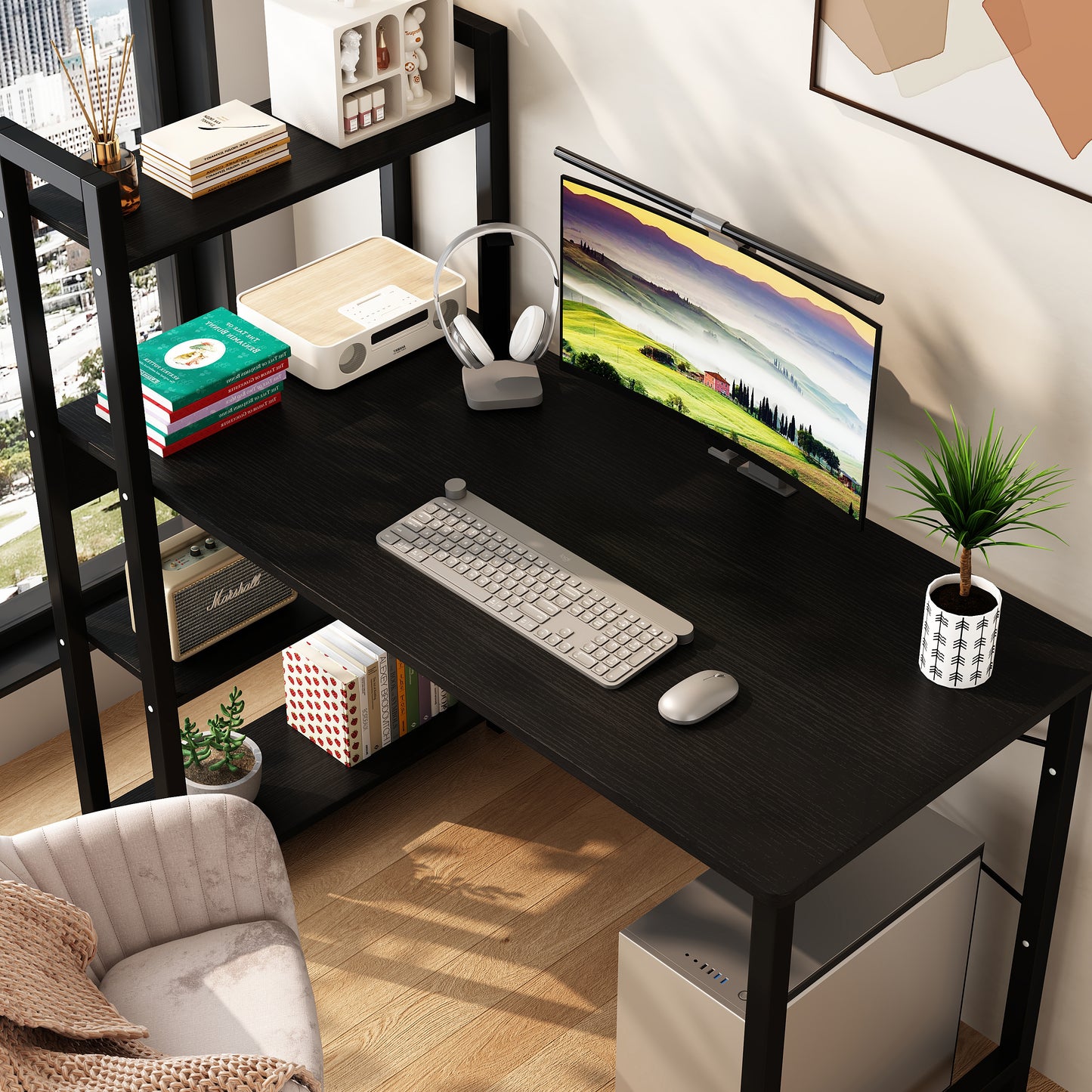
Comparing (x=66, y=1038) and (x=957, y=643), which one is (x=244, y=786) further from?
(x=957, y=643)

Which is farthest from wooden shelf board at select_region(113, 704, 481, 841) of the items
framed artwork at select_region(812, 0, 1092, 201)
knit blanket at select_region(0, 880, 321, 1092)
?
framed artwork at select_region(812, 0, 1092, 201)

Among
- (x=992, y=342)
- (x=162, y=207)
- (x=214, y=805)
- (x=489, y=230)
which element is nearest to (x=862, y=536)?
(x=992, y=342)

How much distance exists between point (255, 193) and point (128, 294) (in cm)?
27

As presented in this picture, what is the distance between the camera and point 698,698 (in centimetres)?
189

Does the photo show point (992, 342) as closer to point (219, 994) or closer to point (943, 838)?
point (943, 838)

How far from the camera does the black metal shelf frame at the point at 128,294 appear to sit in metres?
2.10

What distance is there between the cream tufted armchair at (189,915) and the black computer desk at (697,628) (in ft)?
1.16

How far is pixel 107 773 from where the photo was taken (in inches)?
117

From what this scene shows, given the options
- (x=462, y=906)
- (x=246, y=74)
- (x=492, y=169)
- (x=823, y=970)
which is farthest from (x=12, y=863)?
(x=246, y=74)

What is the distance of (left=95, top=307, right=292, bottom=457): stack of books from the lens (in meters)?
2.31

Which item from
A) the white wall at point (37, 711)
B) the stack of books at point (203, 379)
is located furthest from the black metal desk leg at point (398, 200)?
the white wall at point (37, 711)

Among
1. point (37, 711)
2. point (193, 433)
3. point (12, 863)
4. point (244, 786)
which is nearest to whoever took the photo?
point (12, 863)

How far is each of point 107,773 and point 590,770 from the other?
1464 millimetres

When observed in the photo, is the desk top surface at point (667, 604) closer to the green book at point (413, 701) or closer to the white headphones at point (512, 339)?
the white headphones at point (512, 339)
